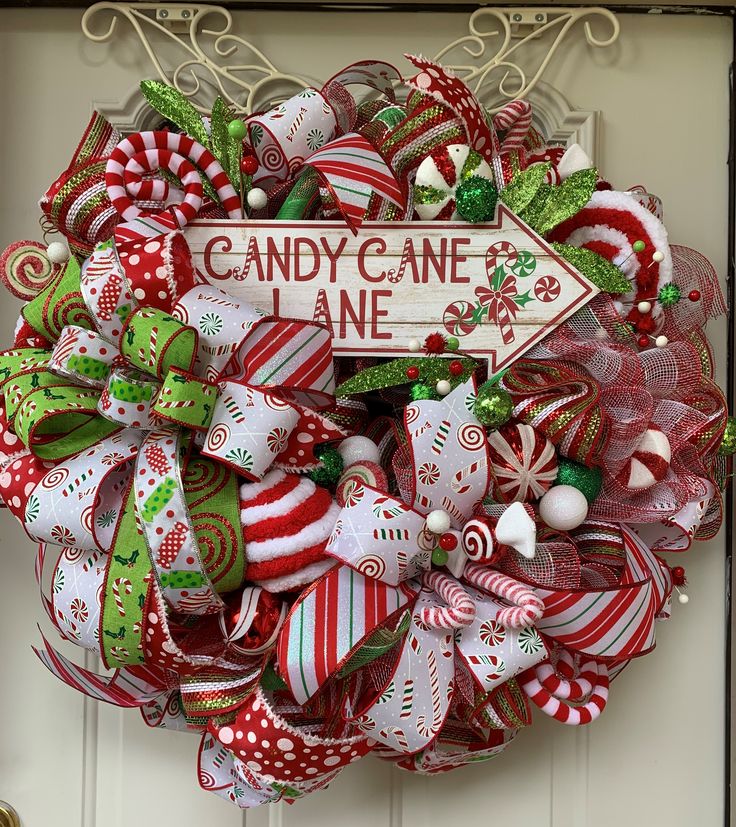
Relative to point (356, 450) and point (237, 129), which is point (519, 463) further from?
point (237, 129)

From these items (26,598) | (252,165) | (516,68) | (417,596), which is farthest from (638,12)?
(26,598)

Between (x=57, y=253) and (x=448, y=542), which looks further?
(x=57, y=253)

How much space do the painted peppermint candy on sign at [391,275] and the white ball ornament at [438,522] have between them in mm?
181

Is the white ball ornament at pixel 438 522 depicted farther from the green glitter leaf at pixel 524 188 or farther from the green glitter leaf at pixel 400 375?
the green glitter leaf at pixel 524 188

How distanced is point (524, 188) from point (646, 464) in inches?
12.3

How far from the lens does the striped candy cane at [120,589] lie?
68 cm

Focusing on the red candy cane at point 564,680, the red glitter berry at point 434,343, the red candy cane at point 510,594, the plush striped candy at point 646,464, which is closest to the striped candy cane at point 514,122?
the red glitter berry at point 434,343

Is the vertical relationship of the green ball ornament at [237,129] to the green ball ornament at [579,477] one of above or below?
above

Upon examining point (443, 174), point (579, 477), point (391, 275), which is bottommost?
point (579, 477)

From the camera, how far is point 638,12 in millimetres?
911

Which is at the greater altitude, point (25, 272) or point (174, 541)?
point (25, 272)

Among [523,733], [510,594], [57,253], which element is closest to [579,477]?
[510,594]

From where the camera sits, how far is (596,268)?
763 mm

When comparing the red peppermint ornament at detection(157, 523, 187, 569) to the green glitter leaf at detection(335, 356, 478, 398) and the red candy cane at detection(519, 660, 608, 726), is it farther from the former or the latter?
the red candy cane at detection(519, 660, 608, 726)
